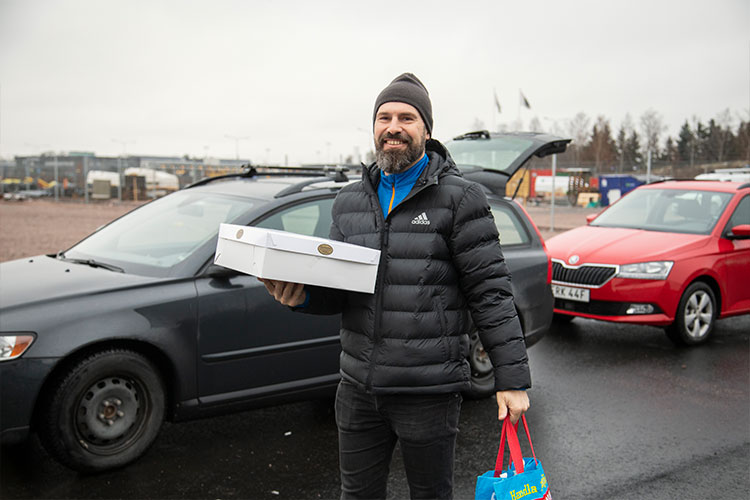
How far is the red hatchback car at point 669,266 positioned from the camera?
6.44 meters

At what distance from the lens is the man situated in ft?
7.35

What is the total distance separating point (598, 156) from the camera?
80750 mm

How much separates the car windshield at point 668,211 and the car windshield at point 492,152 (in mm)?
2353

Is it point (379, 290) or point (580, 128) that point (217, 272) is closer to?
point (379, 290)

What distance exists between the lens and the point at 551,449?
4.08 m

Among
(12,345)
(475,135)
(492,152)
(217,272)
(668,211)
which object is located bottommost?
(12,345)

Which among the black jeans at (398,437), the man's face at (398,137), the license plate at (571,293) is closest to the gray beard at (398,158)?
the man's face at (398,137)

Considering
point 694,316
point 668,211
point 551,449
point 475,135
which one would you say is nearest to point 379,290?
point 551,449

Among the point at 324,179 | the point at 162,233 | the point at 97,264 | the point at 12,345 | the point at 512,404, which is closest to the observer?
the point at 512,404

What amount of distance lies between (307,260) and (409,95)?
0.68m

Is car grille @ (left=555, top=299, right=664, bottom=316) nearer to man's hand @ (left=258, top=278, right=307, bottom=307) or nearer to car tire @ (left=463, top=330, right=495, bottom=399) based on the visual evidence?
car tire @ (left=463, top=330, right=495, bottom=399)

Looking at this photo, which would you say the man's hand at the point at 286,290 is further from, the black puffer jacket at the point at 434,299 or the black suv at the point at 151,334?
the black suv at the point at 151,334

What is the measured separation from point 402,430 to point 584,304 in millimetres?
4854

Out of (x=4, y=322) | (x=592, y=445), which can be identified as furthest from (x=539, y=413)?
(x=4, y=322)
